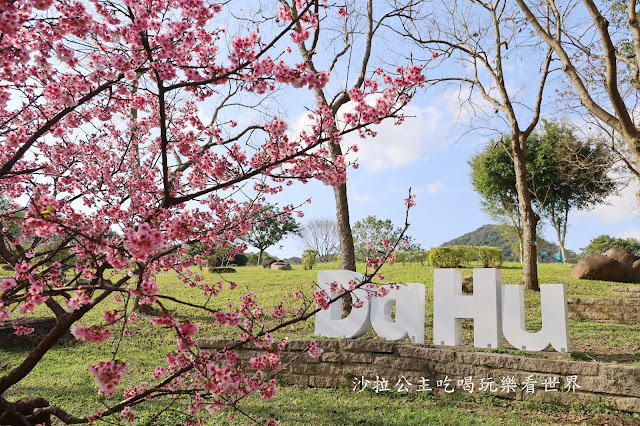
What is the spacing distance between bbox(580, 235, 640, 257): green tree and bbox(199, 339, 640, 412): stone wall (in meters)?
25.1

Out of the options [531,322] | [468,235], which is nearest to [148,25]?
A: [531,322]

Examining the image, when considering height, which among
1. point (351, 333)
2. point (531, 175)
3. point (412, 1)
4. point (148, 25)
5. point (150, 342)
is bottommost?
point (150, 342)

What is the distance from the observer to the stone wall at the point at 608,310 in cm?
840

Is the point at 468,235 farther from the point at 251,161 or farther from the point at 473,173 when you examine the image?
the point at 251,161

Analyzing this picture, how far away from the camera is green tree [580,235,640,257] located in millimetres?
25750

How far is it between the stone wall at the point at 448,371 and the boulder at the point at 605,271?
986cm

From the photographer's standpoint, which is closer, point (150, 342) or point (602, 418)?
point (602, 418)

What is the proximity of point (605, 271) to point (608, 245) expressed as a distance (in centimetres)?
1654

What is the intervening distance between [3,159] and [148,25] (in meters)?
2.72

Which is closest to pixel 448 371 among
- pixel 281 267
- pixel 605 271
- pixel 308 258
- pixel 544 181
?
pixel 605 271

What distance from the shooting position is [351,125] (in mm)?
3262

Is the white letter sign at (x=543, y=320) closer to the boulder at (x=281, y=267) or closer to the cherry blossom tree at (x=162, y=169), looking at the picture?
the cherry blossom tree at (x=162, y=169)

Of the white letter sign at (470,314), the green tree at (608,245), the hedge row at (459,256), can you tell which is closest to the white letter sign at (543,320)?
the white letter sign at (470,314)

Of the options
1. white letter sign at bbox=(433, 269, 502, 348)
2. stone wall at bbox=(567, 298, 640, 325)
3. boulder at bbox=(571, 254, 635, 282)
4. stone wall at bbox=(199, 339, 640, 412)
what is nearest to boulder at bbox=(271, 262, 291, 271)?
boulder at bbox=(571, 254, 635, 282)
